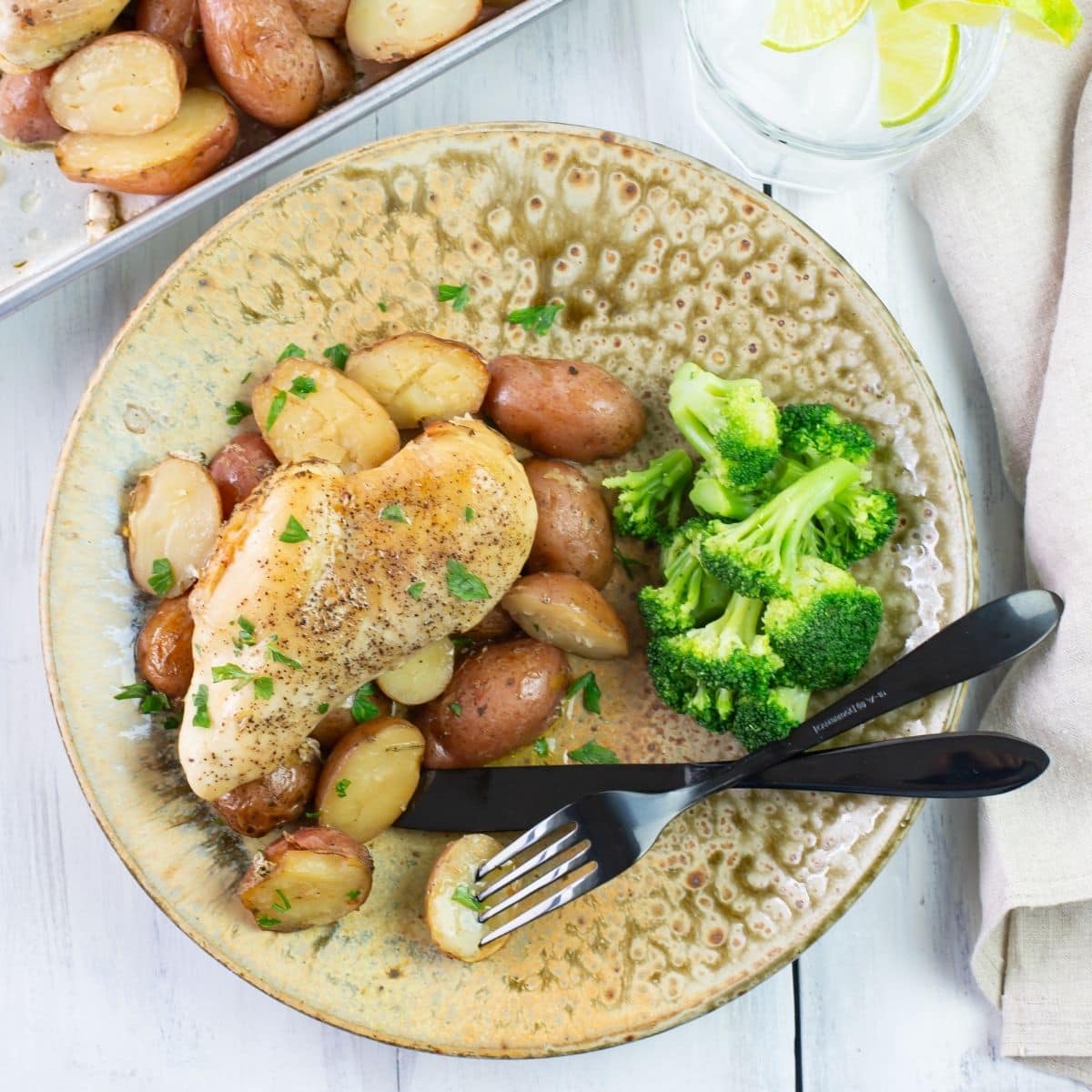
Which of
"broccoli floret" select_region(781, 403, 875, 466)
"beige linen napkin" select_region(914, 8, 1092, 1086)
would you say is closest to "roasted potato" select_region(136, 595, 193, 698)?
"broccoli floret" select_region(781, 403, 875, 466)

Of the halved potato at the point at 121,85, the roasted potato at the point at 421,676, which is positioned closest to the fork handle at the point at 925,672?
the roasted potato at the point at 421,676

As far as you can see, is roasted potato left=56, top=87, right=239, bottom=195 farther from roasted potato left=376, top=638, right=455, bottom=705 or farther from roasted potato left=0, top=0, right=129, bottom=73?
roasted potato left=376, top=638, right=455, bottom=705

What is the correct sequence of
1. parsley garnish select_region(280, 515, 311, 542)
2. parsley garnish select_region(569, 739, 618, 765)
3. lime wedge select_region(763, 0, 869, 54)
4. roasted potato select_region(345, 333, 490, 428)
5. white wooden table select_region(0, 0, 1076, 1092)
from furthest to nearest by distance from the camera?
white wooden table select_region(0, 0, 1076, 1092), parsley garnish select_region(569, 739, 618, 765), roasted potato select_region(345, 333, 490, 428), lime wedge select_region(763, 0, 869, 54), parsley garnish select_region(280, 515, 311, 542)

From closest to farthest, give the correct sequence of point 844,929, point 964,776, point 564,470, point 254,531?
point 254,531 → point 964,776 → point 564,470 → point 844,929

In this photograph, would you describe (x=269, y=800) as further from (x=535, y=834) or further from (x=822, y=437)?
(x=822, y=437)

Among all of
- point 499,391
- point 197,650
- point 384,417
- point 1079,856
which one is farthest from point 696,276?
point 1079,856

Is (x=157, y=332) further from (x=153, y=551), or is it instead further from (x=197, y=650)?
(x=197, y=650)

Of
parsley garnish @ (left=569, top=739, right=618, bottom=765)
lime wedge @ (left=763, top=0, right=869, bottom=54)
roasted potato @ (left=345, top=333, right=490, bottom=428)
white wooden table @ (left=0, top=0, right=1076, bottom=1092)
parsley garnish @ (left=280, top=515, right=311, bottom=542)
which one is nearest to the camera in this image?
parsley garnish @ (left=280, top=515, right=311, bottom=542)
